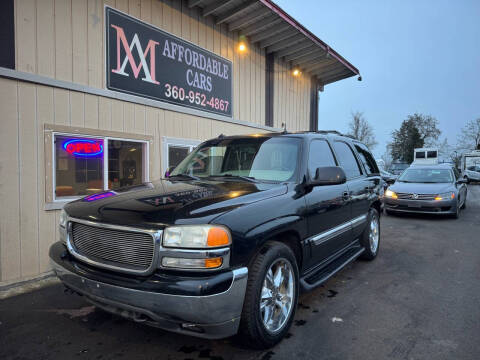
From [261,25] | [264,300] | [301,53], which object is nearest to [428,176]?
[301,53]

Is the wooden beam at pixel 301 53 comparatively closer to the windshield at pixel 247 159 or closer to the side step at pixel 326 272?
the windshield at pixel 247 159

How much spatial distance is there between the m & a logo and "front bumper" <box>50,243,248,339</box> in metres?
4.33

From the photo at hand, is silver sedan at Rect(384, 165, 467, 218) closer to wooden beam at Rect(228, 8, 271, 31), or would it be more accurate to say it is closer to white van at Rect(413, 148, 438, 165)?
wooden beam at Rect(228, 8, 271, 31)

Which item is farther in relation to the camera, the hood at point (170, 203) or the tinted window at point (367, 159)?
the tinted window at point (367, 159)

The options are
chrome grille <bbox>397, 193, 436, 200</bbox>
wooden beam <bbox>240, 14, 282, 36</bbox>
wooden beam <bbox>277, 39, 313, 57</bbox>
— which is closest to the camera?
wooden beam <bbox>240, 14, 282, 36</bbox>

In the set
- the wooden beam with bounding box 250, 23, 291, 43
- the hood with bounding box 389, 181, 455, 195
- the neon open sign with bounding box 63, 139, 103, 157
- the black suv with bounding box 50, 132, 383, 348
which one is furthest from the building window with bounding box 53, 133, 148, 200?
the hood with bounding box 389, 181, 455, 195

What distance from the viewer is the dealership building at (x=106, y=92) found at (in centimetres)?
423

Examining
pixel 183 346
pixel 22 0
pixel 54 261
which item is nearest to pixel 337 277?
pixel 183 346

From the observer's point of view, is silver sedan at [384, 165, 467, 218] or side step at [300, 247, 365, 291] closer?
side step at [300, 247, 365, 291]

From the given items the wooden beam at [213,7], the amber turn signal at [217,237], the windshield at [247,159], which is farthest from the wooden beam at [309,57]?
the amber turn signal at [217,237]

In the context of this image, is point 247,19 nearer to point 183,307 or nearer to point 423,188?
point 423,188

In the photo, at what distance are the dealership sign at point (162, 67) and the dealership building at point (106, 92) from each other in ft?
0.07

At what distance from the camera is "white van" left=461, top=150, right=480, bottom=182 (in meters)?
24.2

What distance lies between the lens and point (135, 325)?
297 centimetres
